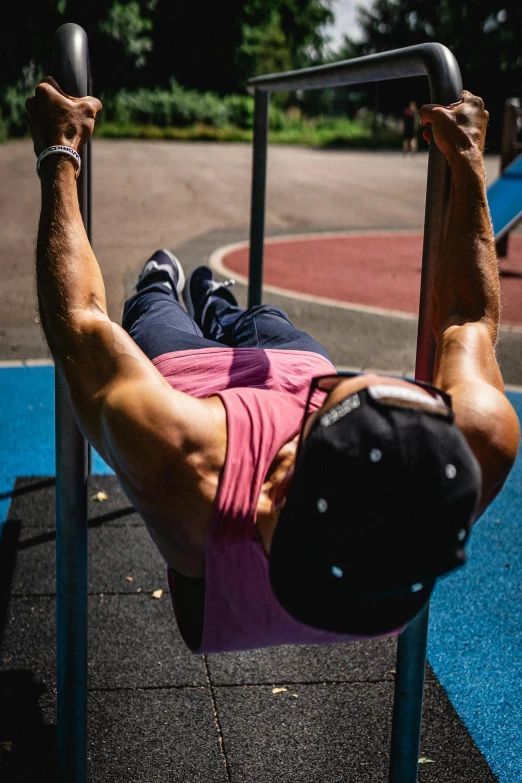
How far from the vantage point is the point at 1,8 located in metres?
28.6

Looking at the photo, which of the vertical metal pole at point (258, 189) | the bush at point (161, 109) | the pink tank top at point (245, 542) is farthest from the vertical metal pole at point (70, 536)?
the bush at point (161, 109)

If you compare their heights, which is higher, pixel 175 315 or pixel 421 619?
pixel 175 315

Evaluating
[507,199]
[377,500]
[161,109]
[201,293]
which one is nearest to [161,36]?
[161,109]

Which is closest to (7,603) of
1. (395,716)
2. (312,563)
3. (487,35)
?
(395,716)

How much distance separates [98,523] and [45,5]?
3015 centimetres

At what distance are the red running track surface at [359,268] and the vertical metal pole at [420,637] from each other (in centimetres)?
553

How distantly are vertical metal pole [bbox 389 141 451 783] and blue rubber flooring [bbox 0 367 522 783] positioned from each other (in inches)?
17.1

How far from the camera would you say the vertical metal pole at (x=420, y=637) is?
1.65 meters

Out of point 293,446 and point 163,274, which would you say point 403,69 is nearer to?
point 293,446

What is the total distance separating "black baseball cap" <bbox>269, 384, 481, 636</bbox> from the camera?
3.75 feet

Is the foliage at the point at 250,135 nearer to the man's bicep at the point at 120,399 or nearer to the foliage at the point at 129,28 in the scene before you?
the foliage at the point at 129,28

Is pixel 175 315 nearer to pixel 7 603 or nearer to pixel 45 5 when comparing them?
pixel 7 603

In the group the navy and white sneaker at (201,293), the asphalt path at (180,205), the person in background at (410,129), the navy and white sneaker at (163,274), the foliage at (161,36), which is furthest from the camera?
the foliage at (161,36)

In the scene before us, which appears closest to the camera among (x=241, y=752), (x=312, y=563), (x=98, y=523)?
(x=312, y=563)
